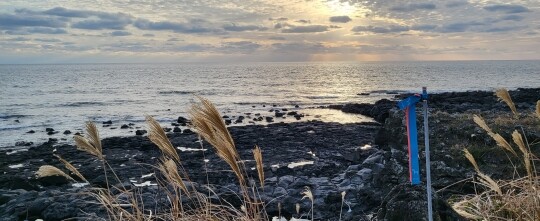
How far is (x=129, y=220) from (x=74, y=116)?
117ft

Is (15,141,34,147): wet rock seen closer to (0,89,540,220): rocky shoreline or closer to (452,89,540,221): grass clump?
(0,89,540,220): rocky shoreline

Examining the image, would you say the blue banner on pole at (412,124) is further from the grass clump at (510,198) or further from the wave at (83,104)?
the wave at (83,104)

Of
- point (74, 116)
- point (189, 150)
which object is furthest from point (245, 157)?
point (74, 116)

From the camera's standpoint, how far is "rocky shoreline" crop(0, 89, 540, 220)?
8.59m

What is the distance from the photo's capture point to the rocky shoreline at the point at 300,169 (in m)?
8.59

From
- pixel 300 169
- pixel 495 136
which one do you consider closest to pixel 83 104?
pixel 300 169

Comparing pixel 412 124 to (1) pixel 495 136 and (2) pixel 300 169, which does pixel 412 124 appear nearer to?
(1) pixel 495 136

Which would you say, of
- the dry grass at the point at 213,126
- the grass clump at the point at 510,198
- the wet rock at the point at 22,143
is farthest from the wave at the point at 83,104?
the dry grass at the point at 213,126

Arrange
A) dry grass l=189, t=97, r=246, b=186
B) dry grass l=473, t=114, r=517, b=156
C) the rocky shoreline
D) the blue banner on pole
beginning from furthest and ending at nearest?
the rocky shoreline < dry grass l=473, t=114, r=517, b=156 < the blue banner on pole < dry grass l=189, t=97, r=246, b=186

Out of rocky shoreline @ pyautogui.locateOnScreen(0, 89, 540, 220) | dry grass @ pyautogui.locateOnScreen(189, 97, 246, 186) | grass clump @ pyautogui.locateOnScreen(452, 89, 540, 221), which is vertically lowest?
rocky shoreline @ pyautogui.locateOnScreen(0, 89, 540, 220)

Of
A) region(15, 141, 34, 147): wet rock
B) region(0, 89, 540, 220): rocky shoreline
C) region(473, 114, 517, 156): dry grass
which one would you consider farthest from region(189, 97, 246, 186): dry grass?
region(15, 141, 34, 147): wet rock

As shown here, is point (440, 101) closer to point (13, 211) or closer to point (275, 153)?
point (275, 153)

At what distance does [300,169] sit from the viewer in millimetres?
16969

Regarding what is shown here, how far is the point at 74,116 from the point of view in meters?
36.3
